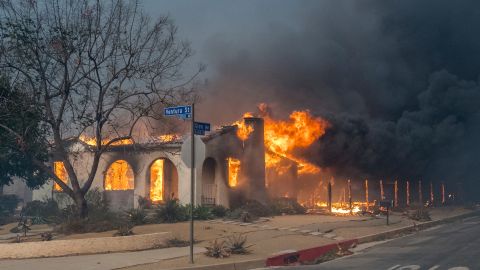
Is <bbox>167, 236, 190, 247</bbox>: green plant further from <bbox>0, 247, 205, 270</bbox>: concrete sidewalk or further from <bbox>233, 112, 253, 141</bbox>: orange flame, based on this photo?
<bbox>233, 112, 253, 141</bbox>: orange flame

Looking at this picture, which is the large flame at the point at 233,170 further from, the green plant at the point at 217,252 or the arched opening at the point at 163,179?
the green plant at the point at 217,252

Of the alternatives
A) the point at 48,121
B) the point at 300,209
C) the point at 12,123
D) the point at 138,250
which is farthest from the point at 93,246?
the point at 300,209

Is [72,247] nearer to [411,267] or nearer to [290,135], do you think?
[411,267]

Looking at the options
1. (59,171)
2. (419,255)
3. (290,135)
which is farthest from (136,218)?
(290,135)

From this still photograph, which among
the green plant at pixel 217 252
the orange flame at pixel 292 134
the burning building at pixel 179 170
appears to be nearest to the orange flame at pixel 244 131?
the burning building at pixel 179 170

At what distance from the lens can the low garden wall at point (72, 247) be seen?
1366 centimetres

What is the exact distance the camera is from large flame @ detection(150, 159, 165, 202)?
28500mm

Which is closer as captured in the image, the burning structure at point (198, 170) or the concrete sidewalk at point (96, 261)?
the concrete sidewalk at point (96, 261)

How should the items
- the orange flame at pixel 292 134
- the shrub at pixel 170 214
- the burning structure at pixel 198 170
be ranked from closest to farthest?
the shrub at pixel 170 214 < the burning structure at pixel 198 170 < the orange flame at pixel 292 134

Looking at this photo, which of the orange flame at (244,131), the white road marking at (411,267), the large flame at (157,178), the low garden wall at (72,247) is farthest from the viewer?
the orange flame at (244,131)

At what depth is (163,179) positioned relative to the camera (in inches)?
1133

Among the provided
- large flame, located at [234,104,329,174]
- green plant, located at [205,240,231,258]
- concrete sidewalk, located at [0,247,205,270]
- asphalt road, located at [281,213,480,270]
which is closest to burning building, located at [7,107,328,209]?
large flame, located at [234,104,329,174]

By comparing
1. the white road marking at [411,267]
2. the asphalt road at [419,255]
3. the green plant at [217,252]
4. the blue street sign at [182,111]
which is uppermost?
the blue street sign at [182,111]

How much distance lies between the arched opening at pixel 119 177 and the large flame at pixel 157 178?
116cm
